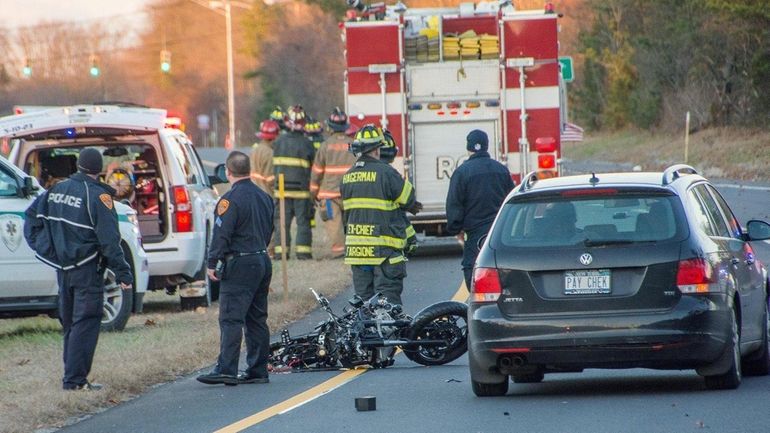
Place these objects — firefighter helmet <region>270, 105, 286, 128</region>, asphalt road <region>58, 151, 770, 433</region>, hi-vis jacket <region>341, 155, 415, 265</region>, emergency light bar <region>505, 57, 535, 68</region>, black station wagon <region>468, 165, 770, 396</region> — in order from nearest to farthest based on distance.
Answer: asphalt road <region>58, 151, 770, 433</region> → black station wagon <region>468, 165, 770, 396</region> → hi-vis jacket <region>341, 155, 415, 265</region> → emergency light bar <region>505, 57, 535, 68</region> → firefighter helmet <region>270, 105, 286, 128</region>

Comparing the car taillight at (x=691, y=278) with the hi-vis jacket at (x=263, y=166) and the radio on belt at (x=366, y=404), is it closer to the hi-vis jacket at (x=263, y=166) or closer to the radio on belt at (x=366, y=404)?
the radio on belt at (x=366, y=404)

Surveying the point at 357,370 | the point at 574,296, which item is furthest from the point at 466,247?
the point at 574,296

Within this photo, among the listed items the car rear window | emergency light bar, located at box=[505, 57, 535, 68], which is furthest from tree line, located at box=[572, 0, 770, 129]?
the car rear window

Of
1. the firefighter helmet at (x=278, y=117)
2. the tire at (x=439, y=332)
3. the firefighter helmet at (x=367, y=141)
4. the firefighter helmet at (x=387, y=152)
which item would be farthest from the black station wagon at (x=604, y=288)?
the firefighter helmet at (x=278, y=117)

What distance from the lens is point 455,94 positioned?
830 inches

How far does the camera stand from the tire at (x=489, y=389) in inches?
390

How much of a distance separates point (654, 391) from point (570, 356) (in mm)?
874

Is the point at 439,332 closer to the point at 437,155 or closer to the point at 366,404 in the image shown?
the point at 366,404

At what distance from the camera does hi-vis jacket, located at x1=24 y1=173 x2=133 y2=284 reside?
36.3 ft

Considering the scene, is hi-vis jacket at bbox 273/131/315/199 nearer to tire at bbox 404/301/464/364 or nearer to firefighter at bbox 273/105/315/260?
firefighter at bbox 273/105/315/260

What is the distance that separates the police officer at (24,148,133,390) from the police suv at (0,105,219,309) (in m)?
4.05

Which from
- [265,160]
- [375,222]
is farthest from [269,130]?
[375,222]

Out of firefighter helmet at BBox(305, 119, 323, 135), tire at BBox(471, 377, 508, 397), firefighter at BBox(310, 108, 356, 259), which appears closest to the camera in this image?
tire at BBox(471, 377, 508, 397)

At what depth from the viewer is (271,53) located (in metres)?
76.9
